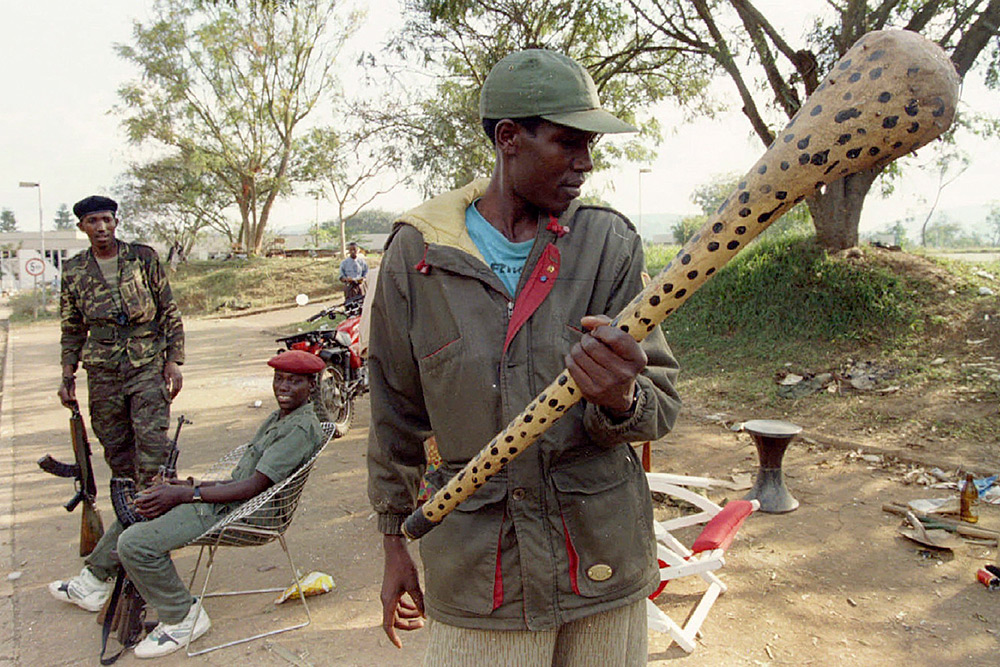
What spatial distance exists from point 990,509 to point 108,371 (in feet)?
19.3

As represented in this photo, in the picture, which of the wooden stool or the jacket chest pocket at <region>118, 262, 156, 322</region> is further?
the wooden stool

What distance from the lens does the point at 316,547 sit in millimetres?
4645

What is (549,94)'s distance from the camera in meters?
1.39

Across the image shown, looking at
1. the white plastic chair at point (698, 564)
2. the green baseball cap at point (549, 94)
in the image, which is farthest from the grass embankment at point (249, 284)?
the green baseball cap at point (549, 94)

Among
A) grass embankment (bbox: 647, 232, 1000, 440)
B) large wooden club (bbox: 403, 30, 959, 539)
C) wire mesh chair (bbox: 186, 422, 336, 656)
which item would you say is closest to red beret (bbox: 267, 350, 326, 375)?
wire mesh chair (bbox: 186, 422, 336, 656)

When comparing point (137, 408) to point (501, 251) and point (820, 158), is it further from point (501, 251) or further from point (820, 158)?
point (820, 158)

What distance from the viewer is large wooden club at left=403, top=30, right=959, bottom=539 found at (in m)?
0.92

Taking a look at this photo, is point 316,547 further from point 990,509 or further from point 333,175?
point 333,175

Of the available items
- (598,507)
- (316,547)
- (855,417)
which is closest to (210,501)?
(316,547)

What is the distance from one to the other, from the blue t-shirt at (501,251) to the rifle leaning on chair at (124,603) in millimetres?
2469

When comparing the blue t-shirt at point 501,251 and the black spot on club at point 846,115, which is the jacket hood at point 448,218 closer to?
the blue t-shirt at point 501,251

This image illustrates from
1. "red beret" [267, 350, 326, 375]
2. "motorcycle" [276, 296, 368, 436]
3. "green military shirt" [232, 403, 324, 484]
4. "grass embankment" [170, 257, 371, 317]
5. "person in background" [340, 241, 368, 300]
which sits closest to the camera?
"green military shirt" [232, 403, 324, 484]

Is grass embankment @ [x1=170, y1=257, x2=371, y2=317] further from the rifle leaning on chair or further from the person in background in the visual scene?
the rifle leaning on chair

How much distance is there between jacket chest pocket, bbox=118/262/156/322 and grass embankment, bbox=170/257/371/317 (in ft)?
63.8
